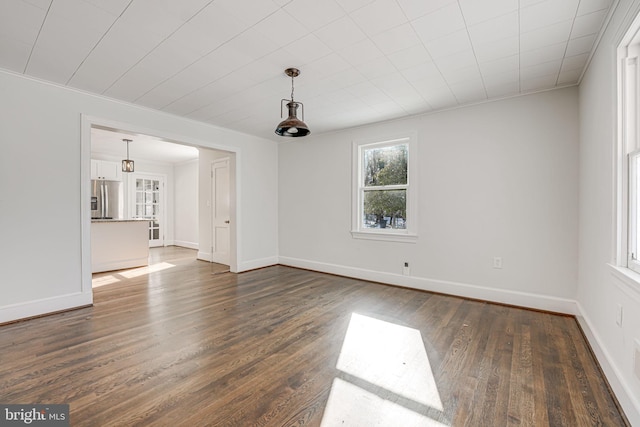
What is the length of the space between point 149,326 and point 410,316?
2718mm

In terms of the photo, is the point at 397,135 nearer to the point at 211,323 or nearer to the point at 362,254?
the point at 362,254

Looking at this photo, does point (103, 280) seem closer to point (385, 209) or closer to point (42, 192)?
point (42, 192)

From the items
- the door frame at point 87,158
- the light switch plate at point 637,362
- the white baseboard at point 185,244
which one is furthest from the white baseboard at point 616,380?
the white baseboard at point 185,244

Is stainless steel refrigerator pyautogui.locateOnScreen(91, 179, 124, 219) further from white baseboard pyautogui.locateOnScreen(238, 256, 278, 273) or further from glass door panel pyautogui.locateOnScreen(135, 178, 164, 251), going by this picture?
white baseboard pyautogui.locateOnScreen(238, 256, 278, 273)

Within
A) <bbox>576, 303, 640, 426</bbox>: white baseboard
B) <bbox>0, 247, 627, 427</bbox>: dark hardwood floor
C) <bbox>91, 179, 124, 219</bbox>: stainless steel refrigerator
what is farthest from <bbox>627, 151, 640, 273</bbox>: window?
<bbox>91, 179, 124, 219</bbox>: stainless steel refrigerator

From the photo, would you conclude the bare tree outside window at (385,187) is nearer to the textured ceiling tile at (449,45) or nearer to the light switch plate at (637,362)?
the textured ceiling tile at (449,45)

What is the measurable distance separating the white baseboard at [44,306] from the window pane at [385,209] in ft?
13.0

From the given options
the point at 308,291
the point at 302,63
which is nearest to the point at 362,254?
the point at 308,291

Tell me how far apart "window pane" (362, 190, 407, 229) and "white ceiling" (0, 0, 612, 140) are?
143 centimetres

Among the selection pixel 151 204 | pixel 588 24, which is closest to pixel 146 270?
pixel 151 204

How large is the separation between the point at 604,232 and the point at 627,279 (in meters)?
0.63

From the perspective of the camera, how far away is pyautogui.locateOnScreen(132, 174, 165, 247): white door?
327 inches

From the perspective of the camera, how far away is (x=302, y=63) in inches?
106

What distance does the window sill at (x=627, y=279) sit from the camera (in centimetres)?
157
